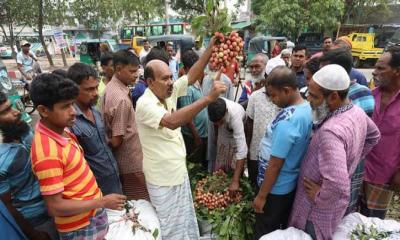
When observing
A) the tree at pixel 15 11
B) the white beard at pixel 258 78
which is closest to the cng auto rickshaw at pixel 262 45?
the tree at pixel 15 11

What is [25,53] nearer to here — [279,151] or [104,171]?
[104,171]

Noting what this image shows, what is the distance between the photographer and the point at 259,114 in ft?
10.3

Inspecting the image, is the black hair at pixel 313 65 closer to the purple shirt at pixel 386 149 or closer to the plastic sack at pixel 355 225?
the purple shirt at pixel 386 149

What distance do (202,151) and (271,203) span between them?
5.17 ft

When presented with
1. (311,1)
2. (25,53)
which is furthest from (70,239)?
(311,1)

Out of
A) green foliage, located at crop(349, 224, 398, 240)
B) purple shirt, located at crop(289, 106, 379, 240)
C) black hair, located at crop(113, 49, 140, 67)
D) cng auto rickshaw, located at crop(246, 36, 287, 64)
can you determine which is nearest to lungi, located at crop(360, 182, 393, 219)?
green foliage, located at crop(349, 224, 398, 240)

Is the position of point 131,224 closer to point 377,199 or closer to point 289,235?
point 289,235

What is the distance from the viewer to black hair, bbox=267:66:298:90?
2.26m

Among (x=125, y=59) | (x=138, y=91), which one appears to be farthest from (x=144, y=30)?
(x=125, y=59)

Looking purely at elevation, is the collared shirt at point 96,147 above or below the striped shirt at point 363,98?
below

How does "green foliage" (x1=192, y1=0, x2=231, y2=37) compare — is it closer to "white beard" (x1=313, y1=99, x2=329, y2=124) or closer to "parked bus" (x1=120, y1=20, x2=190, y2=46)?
"white beard" (x1=313, y1=99, x2=329, y2=124)

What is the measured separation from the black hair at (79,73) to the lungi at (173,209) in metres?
1.02

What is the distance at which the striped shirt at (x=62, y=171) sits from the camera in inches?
66.6

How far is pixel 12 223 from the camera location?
5.82ft
